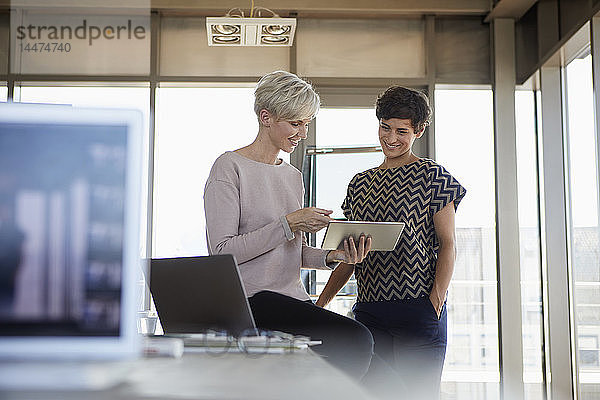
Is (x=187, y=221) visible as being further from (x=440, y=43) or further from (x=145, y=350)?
(x=145, y=350)

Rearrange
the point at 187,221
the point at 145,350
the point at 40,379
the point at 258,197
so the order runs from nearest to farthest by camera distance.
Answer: the point at 40,379 → the point at 145,350 → the point at 258,197 → the point at 187,221

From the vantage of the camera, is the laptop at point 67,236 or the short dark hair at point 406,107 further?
the short dark hair at point 406,107

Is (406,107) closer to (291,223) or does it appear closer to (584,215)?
(291,223)

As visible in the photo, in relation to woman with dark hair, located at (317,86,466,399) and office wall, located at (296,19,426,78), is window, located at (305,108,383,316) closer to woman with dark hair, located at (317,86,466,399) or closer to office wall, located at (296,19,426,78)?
office wall, located at (296,19,426,78)

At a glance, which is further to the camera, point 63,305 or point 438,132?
point 438,132

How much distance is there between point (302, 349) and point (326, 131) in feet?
12.9

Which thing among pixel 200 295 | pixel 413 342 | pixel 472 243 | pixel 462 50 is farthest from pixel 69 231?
pixel 462 50

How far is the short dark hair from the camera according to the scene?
2.66 metres

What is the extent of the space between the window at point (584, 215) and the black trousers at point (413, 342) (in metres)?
2.07

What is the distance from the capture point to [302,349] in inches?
44.1

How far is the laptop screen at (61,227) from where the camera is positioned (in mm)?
641

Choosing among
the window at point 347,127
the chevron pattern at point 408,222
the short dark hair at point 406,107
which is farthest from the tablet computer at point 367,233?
the window at point 347,127

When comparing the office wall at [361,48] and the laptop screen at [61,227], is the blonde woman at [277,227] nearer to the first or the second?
the laptop screen at [61,227]

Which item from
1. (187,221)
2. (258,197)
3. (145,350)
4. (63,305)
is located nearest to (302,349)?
(145,350)
